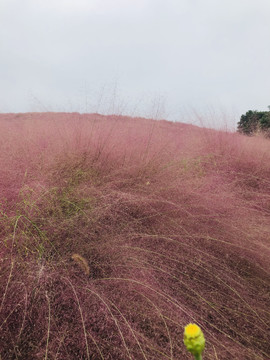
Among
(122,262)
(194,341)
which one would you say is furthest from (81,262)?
(194,341)

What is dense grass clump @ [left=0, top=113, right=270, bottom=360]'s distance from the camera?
98 cm

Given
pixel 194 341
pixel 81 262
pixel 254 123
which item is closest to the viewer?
pixel 194 341

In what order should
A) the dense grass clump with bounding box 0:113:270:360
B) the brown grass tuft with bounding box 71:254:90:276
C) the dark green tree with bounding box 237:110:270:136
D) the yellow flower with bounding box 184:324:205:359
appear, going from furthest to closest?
the dark green tree with bounding box 237:110:270:136
the brown grass tuft with bounding box 71:254:90:276
the dense grass clump with bounding box 0:113:270:360
the yellow flower with bounding box 184:324:205:359

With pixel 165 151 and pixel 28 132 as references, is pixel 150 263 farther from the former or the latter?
pixel 28 132

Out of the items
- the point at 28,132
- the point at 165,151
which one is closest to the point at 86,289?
the point at 165,151

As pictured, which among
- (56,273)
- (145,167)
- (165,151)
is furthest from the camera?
(165,151)

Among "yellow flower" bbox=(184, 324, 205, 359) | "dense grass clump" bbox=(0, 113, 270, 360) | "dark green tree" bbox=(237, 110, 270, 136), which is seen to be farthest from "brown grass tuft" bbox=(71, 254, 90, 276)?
"dark green tree" bbox=(237, 110, 270, 136)

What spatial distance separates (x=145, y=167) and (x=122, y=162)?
24 centimetres

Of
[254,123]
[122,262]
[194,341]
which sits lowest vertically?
[122,262]

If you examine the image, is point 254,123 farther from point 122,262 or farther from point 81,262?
point 81,262

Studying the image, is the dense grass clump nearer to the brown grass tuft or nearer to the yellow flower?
the brown grass tuft

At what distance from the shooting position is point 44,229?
1391 millimetres

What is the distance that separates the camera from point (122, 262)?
1284mm

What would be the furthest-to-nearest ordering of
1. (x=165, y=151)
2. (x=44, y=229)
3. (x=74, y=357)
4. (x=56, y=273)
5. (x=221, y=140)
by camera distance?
(x=221, y=140)
(x=165, y=151)
(x=44, y=229)
(x=56, y=273)
(x=74, y=357)
